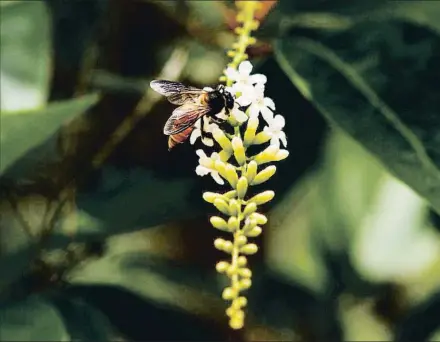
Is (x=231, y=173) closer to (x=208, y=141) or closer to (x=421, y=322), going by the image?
(x=208, y=141)

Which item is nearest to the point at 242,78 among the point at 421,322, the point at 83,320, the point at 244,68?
the point at 244,68

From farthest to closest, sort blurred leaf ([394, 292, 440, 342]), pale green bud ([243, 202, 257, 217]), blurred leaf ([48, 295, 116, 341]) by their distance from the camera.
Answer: blurred leaf ([394, 292, 440, 342]), blurred leaf ([48, 295, 116, 341]), pale green bud ([243, 202, 257, 217])

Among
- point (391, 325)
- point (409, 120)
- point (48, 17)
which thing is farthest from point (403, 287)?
point (48, 17)

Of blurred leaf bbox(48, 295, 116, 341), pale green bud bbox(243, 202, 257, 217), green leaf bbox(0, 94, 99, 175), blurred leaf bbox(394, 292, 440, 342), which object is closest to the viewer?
pale green bud bbox(243, 202, 257, 217)

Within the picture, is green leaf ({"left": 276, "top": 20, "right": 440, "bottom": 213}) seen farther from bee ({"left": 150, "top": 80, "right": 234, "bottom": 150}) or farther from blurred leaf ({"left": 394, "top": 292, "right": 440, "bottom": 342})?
blurred leaf ({"left": 394, "top": 292, "right": 440, "bottom": 342})

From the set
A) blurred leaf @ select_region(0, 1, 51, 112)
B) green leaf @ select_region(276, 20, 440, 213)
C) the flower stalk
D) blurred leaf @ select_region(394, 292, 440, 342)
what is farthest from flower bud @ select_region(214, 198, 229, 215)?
blurred leaf @ select_region(394, 292, 440, 342)

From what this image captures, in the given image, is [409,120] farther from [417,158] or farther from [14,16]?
[14,16]

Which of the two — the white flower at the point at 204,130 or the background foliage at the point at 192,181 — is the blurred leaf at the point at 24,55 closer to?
the background foliage at the point at 192,181

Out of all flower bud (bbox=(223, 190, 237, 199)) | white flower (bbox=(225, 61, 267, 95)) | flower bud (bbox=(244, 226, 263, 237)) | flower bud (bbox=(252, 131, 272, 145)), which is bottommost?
flower bud (bbox=(244, 226, 263, 237))
